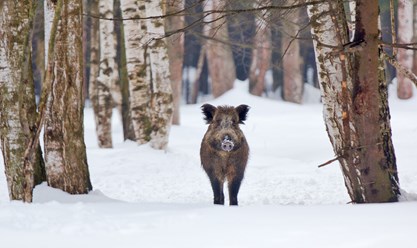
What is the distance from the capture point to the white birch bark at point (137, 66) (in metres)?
17.6

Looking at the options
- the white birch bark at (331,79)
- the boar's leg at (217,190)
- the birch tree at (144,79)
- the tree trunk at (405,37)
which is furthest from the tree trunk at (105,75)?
the tree trunk at (405,37)

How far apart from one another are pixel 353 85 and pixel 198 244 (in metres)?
3.28

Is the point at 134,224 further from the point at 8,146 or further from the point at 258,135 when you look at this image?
the point at 258,135

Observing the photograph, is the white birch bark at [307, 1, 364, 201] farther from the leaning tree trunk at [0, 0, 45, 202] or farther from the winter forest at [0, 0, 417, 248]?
the leaning tree trunk at [0, 0, 45, 202]

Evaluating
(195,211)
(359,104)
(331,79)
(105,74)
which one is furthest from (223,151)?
(105,74)

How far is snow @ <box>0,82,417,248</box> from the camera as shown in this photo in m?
5.36

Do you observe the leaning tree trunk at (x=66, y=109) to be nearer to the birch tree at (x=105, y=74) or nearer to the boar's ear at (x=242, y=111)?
the boar's ear at (x=242, y=111)

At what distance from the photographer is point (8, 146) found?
26.9 feet

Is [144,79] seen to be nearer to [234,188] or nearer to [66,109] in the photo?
[234,188]

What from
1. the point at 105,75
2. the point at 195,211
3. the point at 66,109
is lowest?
the point at 195,211

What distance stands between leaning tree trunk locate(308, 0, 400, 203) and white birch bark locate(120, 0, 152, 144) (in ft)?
29.4

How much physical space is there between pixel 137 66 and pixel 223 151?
843cm

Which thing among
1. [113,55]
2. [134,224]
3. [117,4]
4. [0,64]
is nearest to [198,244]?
[134,224]

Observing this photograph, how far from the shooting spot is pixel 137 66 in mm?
17969
